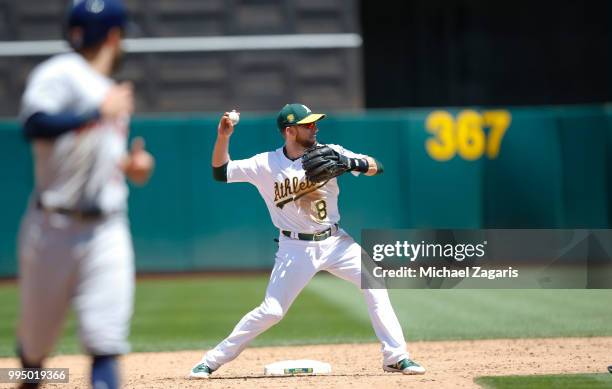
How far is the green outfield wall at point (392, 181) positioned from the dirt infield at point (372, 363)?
558 cm

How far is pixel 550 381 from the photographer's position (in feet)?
18.7

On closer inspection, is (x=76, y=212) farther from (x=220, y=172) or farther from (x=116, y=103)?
(x=220, y=172)

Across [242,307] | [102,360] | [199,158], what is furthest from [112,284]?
[199,158]

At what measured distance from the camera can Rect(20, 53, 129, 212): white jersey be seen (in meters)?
3.56

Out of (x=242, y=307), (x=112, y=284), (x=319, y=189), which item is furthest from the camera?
(x=242, y=307)

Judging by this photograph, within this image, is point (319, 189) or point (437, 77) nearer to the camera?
point (319, 189)

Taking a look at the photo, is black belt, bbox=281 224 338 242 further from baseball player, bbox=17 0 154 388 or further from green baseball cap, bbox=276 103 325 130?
baseball player, bbox=17 0 154 388

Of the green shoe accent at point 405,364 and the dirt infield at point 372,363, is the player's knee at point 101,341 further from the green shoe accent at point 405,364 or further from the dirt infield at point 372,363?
the green shoe accent at point 405,364

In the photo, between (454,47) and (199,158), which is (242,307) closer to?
(199,158)

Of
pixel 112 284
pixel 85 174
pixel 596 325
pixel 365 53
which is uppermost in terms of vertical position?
pixel 365 53

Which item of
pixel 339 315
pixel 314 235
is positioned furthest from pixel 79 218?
pixel 339 315

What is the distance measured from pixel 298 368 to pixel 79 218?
10.2ft

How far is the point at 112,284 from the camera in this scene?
3.59m

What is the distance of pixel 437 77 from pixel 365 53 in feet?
4.42
